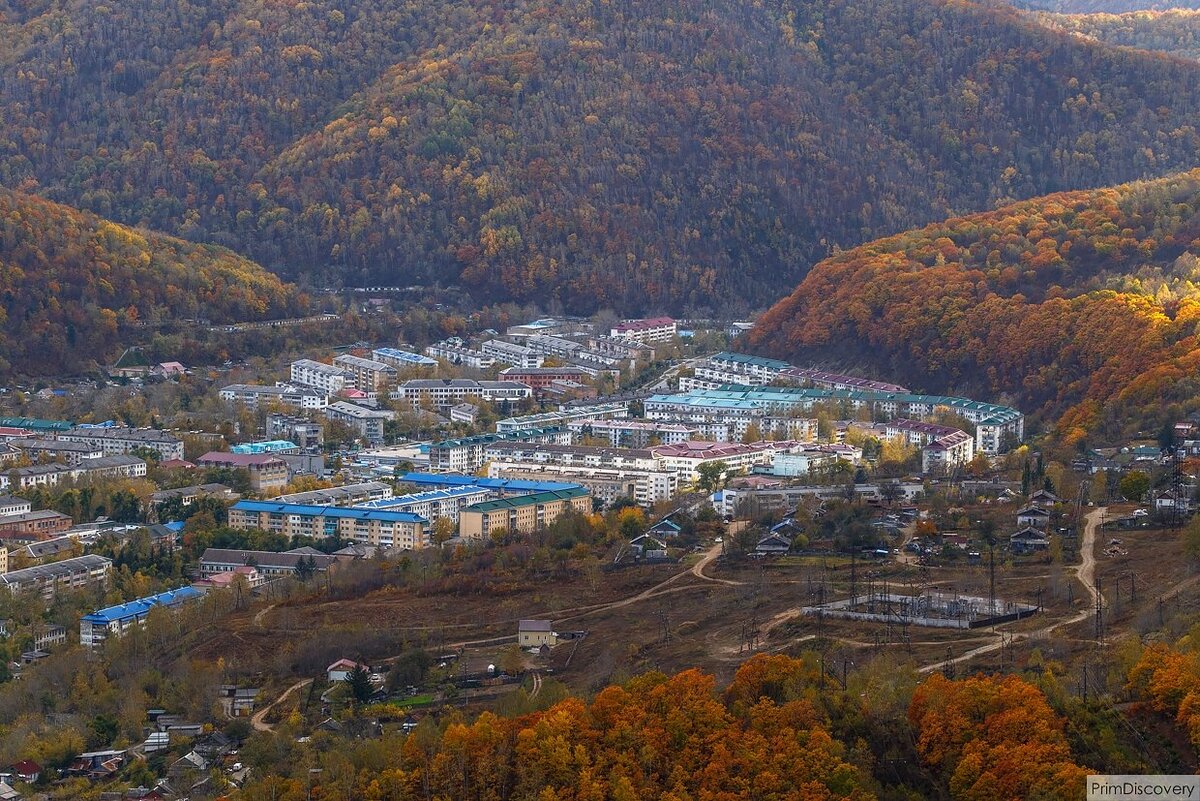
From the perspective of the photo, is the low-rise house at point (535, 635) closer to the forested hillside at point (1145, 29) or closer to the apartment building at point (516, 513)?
the apartment building at point (516, 513)

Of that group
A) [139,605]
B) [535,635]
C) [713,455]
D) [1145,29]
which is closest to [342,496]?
[713,455]

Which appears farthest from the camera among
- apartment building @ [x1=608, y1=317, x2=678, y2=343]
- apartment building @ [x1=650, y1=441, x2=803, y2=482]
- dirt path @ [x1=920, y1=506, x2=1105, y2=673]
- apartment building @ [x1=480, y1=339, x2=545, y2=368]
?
apartment building @ [x1=608, y1=317, x2=678, y2=343]

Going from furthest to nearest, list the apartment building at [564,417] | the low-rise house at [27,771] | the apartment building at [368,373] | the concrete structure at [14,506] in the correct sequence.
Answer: the apartment building at [368,373] < the apartment building at [564,417] < the concrete structure at [14,506] < the low-rise house at [27,771]

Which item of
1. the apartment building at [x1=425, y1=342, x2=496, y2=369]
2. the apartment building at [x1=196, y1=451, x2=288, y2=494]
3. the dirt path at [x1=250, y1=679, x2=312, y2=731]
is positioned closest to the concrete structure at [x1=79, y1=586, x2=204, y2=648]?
the dirt path at [x1=250, y1=679, x2=312, y2=731]

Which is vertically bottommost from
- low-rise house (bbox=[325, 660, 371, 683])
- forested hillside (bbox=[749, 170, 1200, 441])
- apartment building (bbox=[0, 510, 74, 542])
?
low-rise house (bbox=[325, 660, 371, 683])

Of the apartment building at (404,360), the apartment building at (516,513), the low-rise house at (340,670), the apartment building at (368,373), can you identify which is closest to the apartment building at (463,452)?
the apartment building at (516,513)

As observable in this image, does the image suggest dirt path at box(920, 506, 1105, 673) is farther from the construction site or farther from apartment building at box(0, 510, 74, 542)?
apartment building at box(0, 510, 74, 542)
